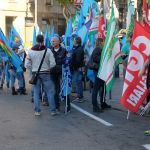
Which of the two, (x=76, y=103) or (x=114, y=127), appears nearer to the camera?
(x=114, y=127)

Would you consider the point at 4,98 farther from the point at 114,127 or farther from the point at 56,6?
the point at 56,6

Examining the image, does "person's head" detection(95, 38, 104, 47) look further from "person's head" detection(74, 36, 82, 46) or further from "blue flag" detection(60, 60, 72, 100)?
"person's head" detection(74, 36, 82, 46)

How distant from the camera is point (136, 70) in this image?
8.99 meters

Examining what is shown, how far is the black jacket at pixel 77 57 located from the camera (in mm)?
11969

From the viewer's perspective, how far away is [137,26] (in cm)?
880

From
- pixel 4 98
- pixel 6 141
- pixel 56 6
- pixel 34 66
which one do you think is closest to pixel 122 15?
pixel 56 6

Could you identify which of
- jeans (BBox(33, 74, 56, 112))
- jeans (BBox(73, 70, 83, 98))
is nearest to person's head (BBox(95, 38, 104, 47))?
jeans (BBox(33, 74, 56, 112))

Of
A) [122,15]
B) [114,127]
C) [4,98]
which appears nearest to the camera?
[114,127]

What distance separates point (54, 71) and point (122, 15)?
29.1 metres

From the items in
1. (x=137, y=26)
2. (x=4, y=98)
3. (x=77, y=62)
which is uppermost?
(x=137, y=26)

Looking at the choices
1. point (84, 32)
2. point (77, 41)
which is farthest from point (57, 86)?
point (84, 32)

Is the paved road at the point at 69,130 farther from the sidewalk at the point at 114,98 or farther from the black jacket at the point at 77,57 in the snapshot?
the black jacket at the point at 77,57

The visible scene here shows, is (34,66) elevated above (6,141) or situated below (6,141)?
above

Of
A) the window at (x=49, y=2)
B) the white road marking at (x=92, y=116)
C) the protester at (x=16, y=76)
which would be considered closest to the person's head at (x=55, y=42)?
the white road marking at (x=92, y=116)
